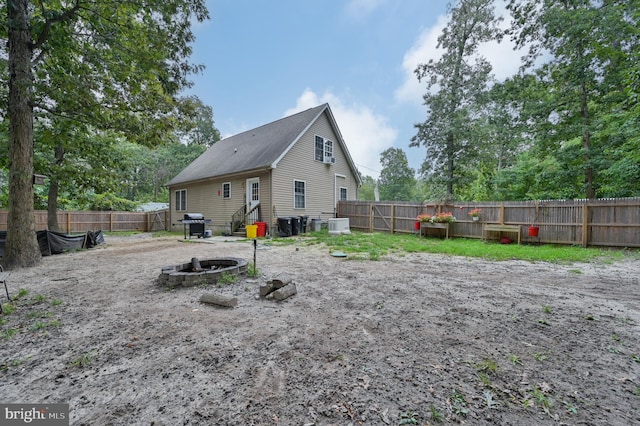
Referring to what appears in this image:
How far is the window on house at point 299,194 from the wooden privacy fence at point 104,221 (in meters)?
11.3

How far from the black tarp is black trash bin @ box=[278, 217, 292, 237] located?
23.3 feet

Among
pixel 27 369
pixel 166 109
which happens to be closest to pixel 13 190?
pixel 166 109

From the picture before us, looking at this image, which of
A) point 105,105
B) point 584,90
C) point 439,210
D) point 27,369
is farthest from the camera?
point 439,210

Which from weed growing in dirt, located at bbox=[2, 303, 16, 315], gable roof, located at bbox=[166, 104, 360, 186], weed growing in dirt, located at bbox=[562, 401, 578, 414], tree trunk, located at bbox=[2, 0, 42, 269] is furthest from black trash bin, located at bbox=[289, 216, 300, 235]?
weed growing in dirt, located at bbox=[562, 401, 578, 414]

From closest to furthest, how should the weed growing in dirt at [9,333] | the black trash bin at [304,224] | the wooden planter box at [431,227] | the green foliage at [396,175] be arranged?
the weed growing in dirt at [9,333] → the wooden planter box at [431,227] → the black trash bin at [304,224] → the green foliage at [396,175]

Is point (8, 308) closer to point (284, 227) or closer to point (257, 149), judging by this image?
point (284, 227)

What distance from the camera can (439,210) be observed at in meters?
12.1

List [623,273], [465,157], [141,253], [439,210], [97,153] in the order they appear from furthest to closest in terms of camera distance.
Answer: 1. [465,157]
2. [439,210]
3. [97,153]
4. [141,253]
5. [623,273]

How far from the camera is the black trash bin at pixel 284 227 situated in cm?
1194

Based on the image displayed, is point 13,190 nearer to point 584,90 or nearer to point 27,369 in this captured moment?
point 27,369

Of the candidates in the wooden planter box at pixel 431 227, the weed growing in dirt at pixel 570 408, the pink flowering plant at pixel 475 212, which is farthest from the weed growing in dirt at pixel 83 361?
the pink flowering plant at pixel 475 212

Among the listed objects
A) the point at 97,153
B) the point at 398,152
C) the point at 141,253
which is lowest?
the point at 141,253

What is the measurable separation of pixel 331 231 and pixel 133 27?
32.4 ft

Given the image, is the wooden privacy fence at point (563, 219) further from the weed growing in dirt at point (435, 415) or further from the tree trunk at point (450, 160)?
the weed growing in dirt at point (435, 415)
